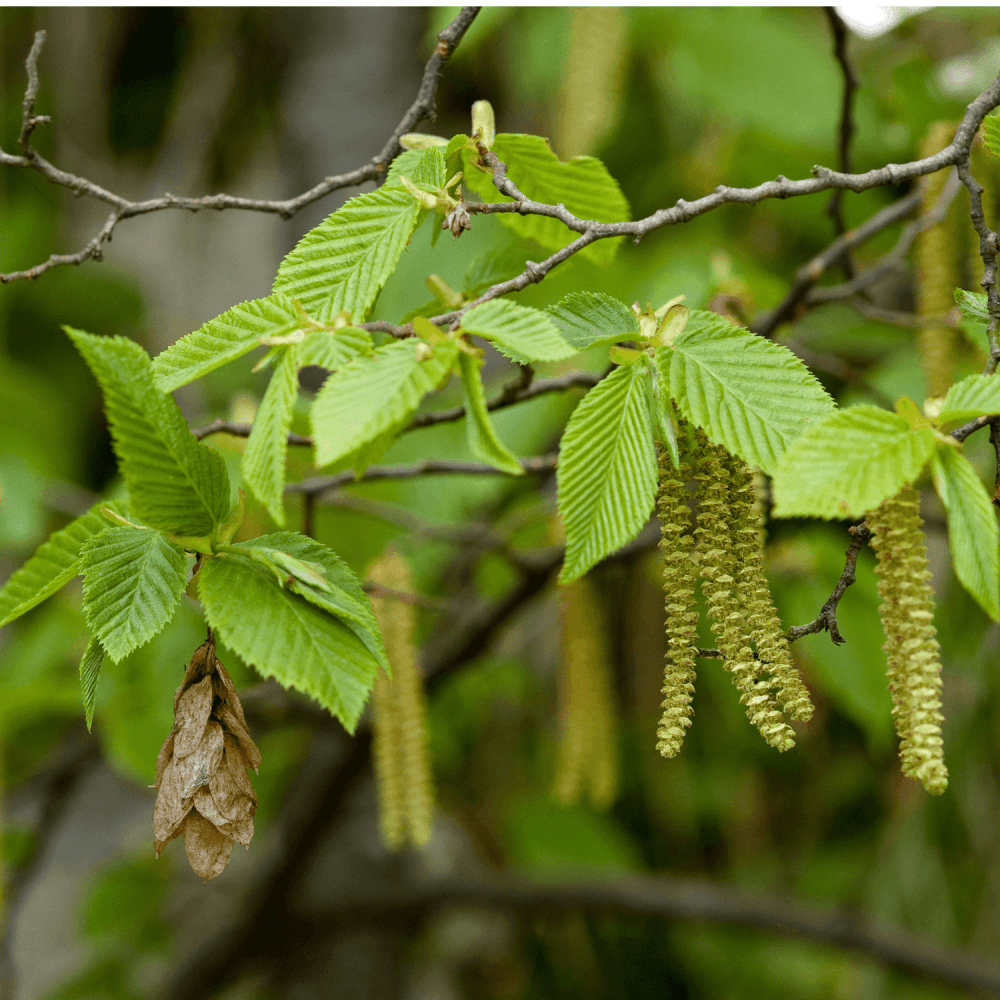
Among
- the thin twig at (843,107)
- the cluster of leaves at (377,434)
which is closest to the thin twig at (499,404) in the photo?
the cluster of leaves at (377,434)

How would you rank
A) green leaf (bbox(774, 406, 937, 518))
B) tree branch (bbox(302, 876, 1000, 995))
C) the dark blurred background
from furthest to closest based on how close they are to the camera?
tree branch (bbox(302, 876, 1000, 995)), the dark blurred background, green leaf (bbox(774, 406, 937, 518))

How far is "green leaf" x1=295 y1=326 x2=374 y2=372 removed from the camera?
377 mm

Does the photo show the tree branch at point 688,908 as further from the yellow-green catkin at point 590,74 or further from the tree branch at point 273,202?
the tree branch at point 273,202

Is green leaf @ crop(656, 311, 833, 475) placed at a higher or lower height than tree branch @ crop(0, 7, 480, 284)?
lower

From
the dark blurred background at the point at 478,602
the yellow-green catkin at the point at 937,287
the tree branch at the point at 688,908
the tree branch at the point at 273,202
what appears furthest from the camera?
the tree branch at the point at 688,908

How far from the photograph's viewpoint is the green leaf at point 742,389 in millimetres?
370

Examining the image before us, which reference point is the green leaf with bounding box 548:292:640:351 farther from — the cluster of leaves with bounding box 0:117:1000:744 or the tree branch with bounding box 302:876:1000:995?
the tree branch with bounding box 302:876:1000:995

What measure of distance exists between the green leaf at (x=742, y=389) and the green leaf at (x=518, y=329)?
0.20 ft

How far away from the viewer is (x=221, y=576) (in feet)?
1.29

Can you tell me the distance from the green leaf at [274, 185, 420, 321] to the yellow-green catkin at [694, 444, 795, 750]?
6.8 inches

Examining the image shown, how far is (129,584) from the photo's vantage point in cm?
40

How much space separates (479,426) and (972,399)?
7.5 inches

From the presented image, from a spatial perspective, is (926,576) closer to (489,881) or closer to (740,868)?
(489,881)

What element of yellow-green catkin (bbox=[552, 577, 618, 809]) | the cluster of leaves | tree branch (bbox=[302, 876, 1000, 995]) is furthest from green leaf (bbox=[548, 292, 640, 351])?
tree branch (bbox=[302, 876, 1000, 995])
